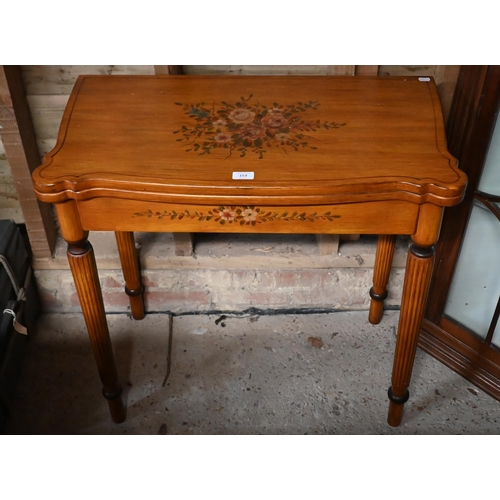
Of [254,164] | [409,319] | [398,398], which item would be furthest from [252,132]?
[398,398]

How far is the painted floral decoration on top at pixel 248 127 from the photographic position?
1.39 metres

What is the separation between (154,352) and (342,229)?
897 mm

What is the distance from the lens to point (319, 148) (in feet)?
4.50

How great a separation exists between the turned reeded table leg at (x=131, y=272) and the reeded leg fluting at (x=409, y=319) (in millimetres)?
825

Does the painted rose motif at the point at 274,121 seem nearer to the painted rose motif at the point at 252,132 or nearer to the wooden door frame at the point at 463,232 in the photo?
the painted rose motif at the point at 252,132

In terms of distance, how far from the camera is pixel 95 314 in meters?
1.53

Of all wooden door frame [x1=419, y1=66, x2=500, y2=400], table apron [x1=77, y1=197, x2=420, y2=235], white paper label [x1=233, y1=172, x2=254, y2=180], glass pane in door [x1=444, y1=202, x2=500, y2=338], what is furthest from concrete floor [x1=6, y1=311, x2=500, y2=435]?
white paper label [x1=233, y1=172, x2=254, y2=180]

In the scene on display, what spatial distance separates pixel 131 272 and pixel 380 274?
769 mm

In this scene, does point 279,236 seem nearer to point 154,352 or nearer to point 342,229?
point 154,352

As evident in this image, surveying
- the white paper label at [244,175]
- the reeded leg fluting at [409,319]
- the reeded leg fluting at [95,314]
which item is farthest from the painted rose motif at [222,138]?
the reeded leg fluting at [409,319]

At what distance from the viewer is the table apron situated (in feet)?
4.30

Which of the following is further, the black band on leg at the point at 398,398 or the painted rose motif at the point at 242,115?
the black band on leg at the point at 398,398

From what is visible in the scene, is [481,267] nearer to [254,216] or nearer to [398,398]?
[398,398]

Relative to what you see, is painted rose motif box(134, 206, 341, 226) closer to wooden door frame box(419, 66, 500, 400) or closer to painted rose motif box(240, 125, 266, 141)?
painted rose motif box(240, 125, 266, 141)
